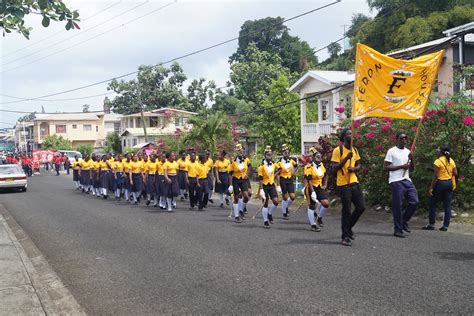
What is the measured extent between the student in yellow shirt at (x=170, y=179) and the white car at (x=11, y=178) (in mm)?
12871

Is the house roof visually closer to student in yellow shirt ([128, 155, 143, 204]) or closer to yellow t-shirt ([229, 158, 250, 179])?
student in yellow shirt ([128, 155, 143, 204])

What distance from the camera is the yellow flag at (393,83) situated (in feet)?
34.6

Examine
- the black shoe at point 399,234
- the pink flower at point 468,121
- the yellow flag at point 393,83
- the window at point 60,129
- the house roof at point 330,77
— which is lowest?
the black shoe at point 399,234

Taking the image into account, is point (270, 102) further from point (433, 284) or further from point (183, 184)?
point (433, 284)

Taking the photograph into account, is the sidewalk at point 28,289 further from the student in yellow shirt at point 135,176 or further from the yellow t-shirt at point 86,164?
the yellow t-shirt at point 86,164

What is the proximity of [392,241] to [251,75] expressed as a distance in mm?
42452

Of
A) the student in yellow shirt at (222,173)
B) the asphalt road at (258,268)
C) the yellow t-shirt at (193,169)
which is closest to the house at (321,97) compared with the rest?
the student in yellow shirt at (222,173)

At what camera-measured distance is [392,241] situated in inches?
361

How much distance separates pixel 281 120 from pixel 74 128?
5265 centimetres

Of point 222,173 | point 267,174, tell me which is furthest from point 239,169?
point 222,173

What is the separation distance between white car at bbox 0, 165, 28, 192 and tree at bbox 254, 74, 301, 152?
16337 millimetres

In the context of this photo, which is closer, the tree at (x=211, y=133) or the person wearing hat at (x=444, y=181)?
the person wearing hat at (x=444, y=181)

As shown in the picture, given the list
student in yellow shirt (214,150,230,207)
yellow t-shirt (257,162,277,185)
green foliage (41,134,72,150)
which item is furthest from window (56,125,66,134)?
yellow t-shirt (257,162,277,185)

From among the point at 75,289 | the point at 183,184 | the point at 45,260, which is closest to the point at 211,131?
the point at 183,184
